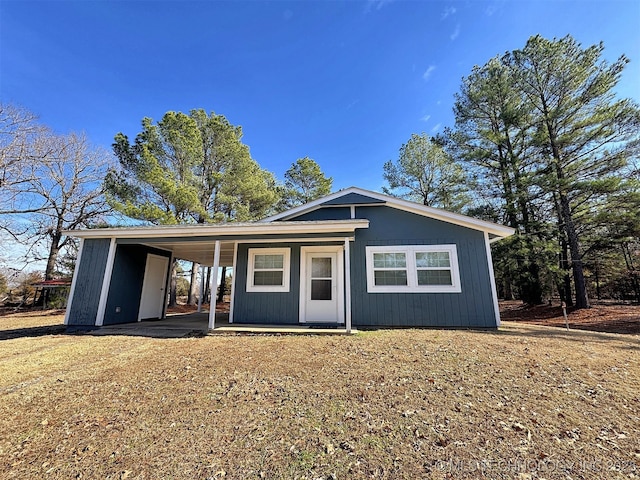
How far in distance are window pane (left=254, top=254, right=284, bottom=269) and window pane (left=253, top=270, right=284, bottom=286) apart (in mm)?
176

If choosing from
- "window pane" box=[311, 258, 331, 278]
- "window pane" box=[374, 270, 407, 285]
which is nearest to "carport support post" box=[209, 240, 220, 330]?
"window pane" box=[311, 258, 331, 278]

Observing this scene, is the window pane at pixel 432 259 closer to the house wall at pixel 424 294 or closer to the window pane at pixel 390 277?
the house wall at pixel 424 294

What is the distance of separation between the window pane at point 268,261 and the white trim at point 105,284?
12.9ft

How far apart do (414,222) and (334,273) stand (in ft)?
9.08

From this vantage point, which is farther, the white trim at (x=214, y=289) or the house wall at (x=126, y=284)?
the house wall at (x=126, y=284)

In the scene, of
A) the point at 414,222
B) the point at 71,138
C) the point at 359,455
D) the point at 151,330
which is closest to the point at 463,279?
the point at 414,222

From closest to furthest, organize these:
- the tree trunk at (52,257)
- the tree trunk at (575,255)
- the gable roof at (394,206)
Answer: the gable roof at (394,206) → the tree trunk at (575,255) → the tree trunk at (52,257)

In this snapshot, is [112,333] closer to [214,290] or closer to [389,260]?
[214,290]

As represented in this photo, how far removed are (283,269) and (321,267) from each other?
3.61 ft

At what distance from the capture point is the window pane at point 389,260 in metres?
7.69

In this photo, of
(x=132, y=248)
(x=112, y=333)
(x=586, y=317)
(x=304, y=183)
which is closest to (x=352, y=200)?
(x=132, y=248)

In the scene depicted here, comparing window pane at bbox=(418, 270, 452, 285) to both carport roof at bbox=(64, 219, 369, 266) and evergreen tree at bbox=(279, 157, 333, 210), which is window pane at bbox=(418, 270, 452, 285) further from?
evergreen tree at bbox=(279, 157, 333, 210)

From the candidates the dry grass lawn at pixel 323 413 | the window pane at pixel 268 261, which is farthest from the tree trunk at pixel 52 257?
the window pane at pixel 268 261

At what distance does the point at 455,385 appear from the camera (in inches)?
132
